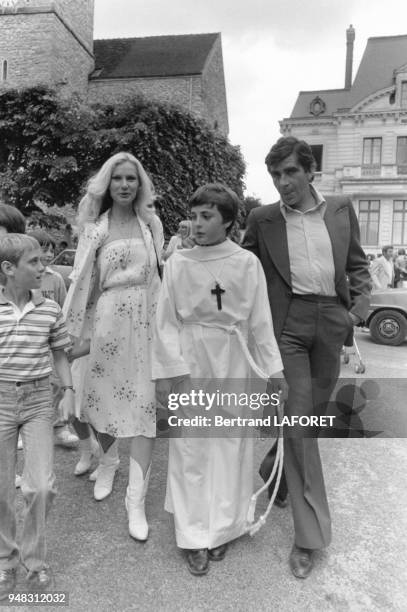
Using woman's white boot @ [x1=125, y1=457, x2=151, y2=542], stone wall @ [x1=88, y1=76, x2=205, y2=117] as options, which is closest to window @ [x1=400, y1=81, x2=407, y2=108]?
stone wall @ [x1=88, y1=76, x2=205, y2=117]

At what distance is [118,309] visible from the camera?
3.06 m

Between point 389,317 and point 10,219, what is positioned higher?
point 10,219

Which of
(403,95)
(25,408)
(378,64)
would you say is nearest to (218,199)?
(25,408)

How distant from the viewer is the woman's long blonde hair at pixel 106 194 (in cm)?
309

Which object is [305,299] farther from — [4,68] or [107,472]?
[4,68]

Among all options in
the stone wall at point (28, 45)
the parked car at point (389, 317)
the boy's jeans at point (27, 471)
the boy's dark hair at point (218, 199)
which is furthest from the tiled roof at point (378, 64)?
the boy's jeans at point (27, 471)

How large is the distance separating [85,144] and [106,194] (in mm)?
12302

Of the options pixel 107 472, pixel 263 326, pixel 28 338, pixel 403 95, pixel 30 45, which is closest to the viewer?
pixel 28 338

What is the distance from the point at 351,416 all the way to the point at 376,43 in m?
44.3

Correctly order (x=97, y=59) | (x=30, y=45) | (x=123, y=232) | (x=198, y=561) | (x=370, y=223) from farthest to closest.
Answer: (x=370, y=223), (x=97, y=59), (x=30, y=45), (x=123, y=232), (x=198, y=561)

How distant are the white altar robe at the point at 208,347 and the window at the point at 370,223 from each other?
35.7 meters

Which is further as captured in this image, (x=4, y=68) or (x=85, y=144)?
(x=4, y=68)

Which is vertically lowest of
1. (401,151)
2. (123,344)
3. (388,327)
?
(388,327)

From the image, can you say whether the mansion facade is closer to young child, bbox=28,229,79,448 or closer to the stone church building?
the stone church building
